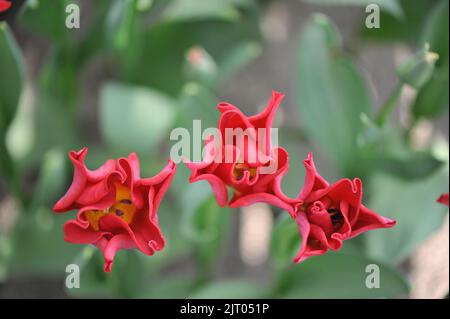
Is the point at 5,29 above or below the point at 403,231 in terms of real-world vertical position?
above

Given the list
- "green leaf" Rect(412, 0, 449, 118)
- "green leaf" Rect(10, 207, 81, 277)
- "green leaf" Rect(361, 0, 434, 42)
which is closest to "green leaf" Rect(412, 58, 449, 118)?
"green leaf" Rect(412, 0, 449, 118)

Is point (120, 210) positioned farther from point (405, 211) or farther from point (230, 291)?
point (405, 211)

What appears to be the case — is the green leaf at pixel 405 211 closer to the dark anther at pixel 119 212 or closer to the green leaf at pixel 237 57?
the green leaf at pixel 237 57

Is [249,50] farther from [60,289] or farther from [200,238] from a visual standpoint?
[60,289]

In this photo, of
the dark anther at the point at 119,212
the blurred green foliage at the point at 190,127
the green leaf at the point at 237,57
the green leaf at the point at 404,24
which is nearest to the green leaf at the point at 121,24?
the blurred green foliage at the point at 190,127

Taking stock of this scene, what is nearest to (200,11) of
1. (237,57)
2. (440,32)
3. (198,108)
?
(237,57)

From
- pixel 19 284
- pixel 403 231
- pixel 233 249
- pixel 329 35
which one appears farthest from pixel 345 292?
pixel 19 284

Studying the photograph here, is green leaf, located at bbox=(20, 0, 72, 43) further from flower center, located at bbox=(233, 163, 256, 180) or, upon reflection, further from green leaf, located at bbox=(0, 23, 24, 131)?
flower center, located at bbox=(233, 163, 256, 180)
